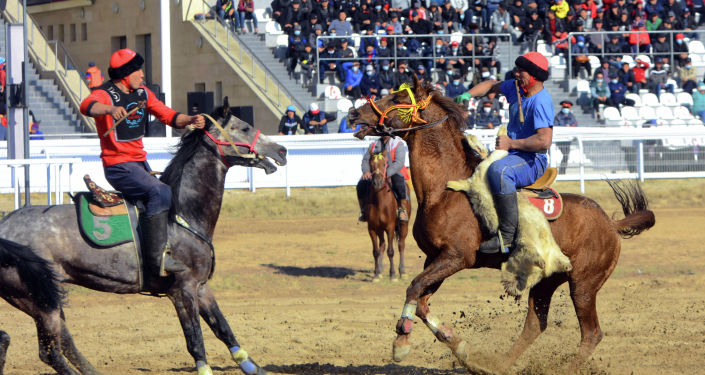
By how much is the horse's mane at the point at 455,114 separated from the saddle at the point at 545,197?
501 millimetres

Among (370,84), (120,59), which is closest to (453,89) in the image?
(370,84)

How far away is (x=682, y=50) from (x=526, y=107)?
22.2 metres

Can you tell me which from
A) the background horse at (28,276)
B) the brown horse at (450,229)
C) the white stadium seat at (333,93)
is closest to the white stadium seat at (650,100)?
the white stadium seat at (333,93)

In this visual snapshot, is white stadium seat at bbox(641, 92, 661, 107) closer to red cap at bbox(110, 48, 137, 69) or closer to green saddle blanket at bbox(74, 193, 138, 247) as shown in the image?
red cap at bbox(110, 48, 137, 69)

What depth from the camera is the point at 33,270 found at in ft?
22.3

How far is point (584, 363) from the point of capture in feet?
25.4

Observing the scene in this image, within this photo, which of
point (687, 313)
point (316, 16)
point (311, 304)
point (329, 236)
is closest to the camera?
point (687, 313)

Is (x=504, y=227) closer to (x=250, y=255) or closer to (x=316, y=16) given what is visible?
(x=250, y=255)

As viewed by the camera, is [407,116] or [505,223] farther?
[407,116]

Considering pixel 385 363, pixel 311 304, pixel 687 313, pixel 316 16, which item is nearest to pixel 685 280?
pixel 687 313

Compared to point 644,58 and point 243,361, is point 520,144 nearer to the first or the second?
point 243,361

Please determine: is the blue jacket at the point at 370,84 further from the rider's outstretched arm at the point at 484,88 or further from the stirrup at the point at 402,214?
the rider's outstretched arm at the point at 484,88

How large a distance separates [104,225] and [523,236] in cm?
319

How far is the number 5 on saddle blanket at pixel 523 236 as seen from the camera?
743 cm
